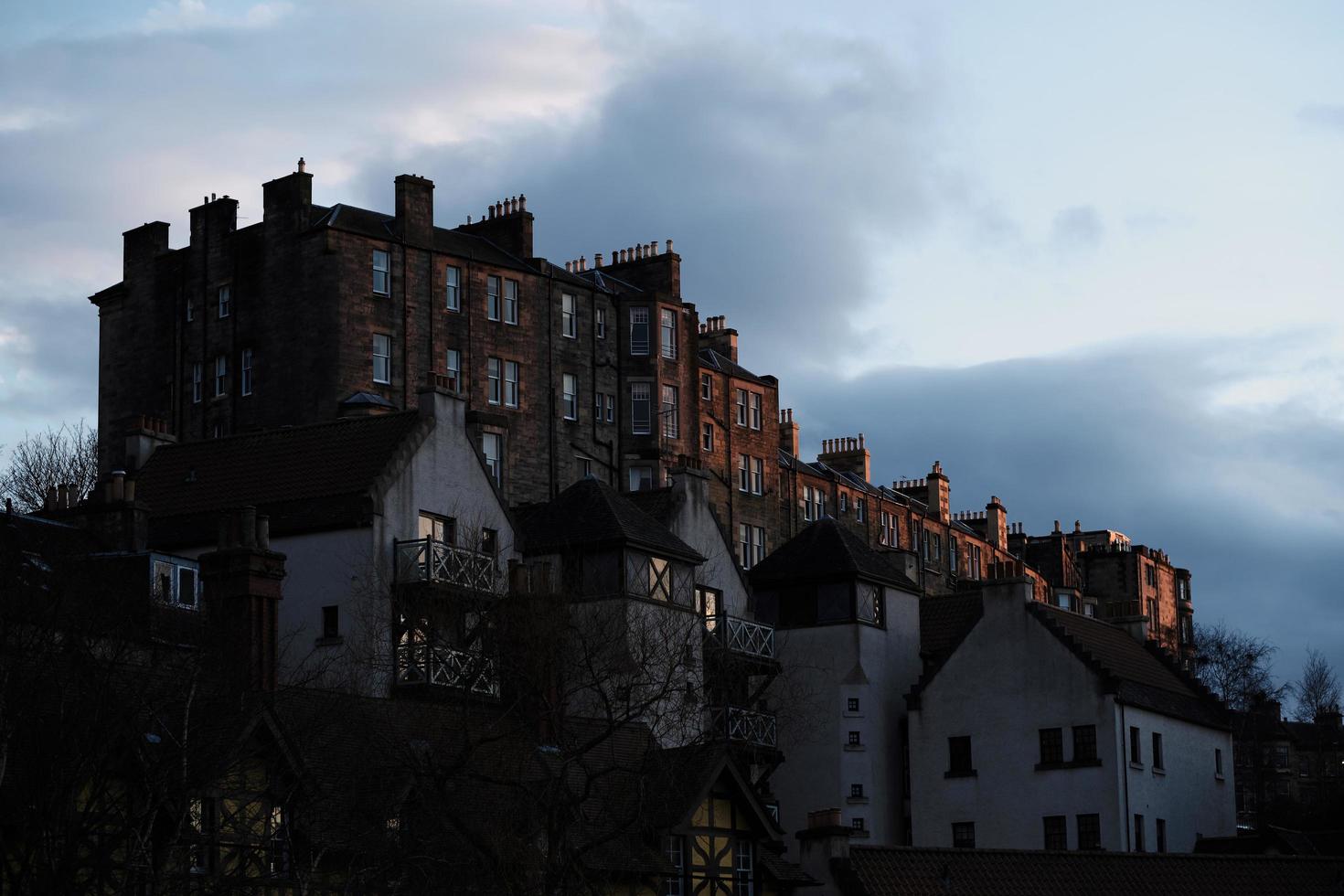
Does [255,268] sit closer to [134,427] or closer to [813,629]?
[134,427]

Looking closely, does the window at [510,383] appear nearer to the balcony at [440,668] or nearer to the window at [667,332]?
the window at [667,332]

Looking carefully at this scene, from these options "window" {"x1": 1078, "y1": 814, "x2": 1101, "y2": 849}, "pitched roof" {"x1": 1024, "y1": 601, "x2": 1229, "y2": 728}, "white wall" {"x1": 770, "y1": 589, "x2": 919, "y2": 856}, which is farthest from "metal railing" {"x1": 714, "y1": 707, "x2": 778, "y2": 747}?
"window" {"x1": 1078, "y1": 814, "x2": 1101, "y2": 849}

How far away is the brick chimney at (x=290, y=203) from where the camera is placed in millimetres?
82375

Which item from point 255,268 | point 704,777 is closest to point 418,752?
point 704,777

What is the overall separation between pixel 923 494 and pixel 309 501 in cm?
7220

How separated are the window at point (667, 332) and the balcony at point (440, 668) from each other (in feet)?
110

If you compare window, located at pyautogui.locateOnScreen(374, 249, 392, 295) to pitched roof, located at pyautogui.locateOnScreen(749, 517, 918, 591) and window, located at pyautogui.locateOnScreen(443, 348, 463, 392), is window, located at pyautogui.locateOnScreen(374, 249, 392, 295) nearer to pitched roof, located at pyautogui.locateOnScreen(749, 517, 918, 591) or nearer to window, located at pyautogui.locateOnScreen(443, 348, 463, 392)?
window, located at pyautogui.locateOnScreen(443, 348, 463, 392)

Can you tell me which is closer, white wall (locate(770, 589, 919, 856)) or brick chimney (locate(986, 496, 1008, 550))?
white wall (locate(770, 589, 919, 856))

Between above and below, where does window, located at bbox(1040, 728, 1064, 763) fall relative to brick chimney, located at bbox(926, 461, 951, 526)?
below

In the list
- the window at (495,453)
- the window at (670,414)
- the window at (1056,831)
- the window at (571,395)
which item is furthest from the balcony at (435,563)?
the window at (670,414)

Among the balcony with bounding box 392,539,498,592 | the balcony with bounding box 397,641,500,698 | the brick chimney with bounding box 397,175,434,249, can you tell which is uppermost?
the brick chimney with bounding box 397,175,434,249

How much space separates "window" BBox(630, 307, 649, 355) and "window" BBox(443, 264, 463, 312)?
9.52 m

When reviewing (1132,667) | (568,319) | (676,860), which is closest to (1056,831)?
(1132,667)

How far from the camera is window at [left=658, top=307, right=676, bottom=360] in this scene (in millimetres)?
92562
